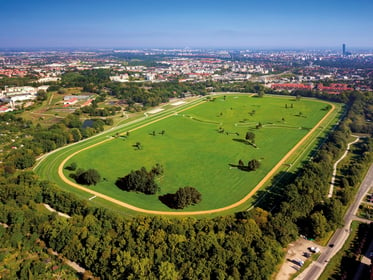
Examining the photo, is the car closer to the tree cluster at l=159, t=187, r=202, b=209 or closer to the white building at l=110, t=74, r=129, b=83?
the tree cluster at l=159, t=187, r=202, b=209

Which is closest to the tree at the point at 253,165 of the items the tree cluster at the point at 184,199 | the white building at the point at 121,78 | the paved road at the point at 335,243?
the tree cluster at the point at 184,199

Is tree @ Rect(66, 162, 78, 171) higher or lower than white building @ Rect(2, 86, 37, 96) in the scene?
lower

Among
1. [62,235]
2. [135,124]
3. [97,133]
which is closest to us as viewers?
[62,235]

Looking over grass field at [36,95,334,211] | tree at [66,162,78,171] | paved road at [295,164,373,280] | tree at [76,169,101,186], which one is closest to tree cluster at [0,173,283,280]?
paved road at [295,164,373,280]

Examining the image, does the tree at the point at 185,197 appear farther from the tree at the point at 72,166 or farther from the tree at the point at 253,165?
the tree at the point at 72,166

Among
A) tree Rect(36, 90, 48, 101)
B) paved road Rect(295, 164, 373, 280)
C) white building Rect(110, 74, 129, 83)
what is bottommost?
paved road Rect(295, 164, 373, 280)

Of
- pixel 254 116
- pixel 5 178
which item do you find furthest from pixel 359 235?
pixel 254 116

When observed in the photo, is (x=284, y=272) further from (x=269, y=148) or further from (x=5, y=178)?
(x=5, y=178)
